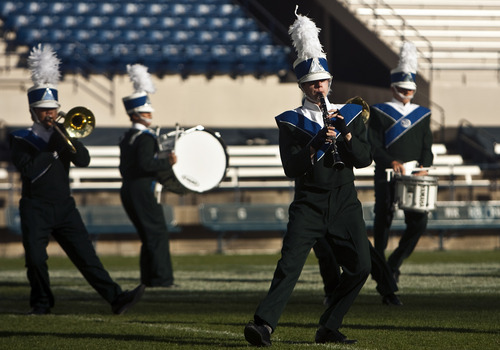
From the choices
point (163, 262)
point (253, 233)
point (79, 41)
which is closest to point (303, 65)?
point (163, 262)

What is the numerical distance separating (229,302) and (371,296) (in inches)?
50.8

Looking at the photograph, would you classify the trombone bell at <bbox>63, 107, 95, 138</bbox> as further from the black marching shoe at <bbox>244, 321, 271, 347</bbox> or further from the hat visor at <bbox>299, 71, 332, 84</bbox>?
the black marching shoe at <bbox>244, 321, 271, 347</bbox>

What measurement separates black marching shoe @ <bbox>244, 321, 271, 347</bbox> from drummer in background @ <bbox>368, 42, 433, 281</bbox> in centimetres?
367

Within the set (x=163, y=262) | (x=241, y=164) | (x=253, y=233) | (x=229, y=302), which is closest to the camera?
(x=229, y=302)

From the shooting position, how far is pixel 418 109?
998cm

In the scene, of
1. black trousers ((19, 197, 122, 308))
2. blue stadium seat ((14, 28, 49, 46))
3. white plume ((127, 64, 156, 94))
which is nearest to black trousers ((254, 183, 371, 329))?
black trousers ((19, 197, 122, 308))

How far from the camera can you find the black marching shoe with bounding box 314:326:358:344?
647 cm

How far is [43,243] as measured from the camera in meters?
8.88

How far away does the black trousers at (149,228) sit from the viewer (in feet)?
36.3

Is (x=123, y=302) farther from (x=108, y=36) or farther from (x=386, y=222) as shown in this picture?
(x=108, y=36)

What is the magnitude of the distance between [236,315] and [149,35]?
1756cm

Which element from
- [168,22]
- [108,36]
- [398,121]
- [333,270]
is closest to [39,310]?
[333,270]

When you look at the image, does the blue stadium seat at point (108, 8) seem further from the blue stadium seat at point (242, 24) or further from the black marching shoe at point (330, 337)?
the black marching shoe at point (330, 337)

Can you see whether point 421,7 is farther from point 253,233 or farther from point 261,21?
point 253,233
